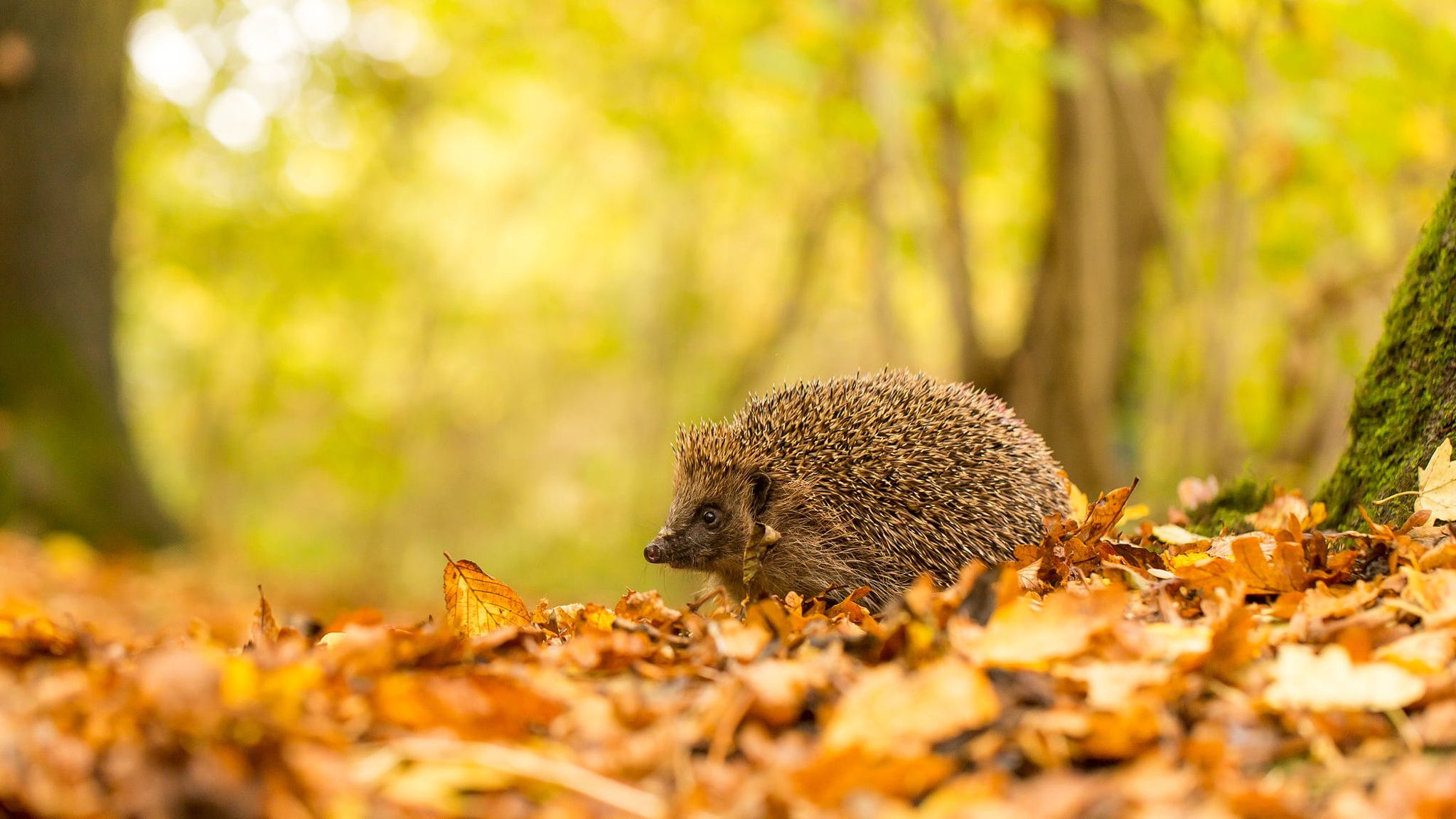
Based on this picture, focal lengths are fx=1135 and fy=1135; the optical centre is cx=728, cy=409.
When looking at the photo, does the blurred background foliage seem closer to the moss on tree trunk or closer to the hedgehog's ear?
the hedgehog's ear

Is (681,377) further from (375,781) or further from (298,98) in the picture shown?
(375,781)

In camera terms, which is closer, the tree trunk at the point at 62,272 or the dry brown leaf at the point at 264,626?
the dry brown leaf at the point at 264,626

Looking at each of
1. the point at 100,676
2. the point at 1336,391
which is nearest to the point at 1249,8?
the point at 1336,391

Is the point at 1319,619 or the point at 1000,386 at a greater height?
the point at 1000,386

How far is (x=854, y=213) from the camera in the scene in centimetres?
1836

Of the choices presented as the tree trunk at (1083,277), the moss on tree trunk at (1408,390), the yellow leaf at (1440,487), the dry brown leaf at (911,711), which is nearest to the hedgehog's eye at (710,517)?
the moss on tree trunk at (1408,390)

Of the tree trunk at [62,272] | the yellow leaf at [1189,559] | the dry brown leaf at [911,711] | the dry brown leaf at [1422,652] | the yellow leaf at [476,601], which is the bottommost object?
the dry brown leaf at [1422,652]

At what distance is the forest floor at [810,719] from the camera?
1.69 m

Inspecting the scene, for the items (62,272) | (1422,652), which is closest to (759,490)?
(1422,652)

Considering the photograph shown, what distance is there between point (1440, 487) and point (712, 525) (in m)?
2.54

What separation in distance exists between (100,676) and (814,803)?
59.4 inches

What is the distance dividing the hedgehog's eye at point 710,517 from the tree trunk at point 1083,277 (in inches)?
212

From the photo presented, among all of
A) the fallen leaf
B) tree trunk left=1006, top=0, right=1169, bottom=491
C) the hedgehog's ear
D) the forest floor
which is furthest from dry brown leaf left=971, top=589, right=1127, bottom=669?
tree trunk left=1006, top=0, right=1169, bottom=491

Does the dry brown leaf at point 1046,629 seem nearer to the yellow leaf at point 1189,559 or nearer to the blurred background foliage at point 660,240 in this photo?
the yellow leaf at point 1189,559
